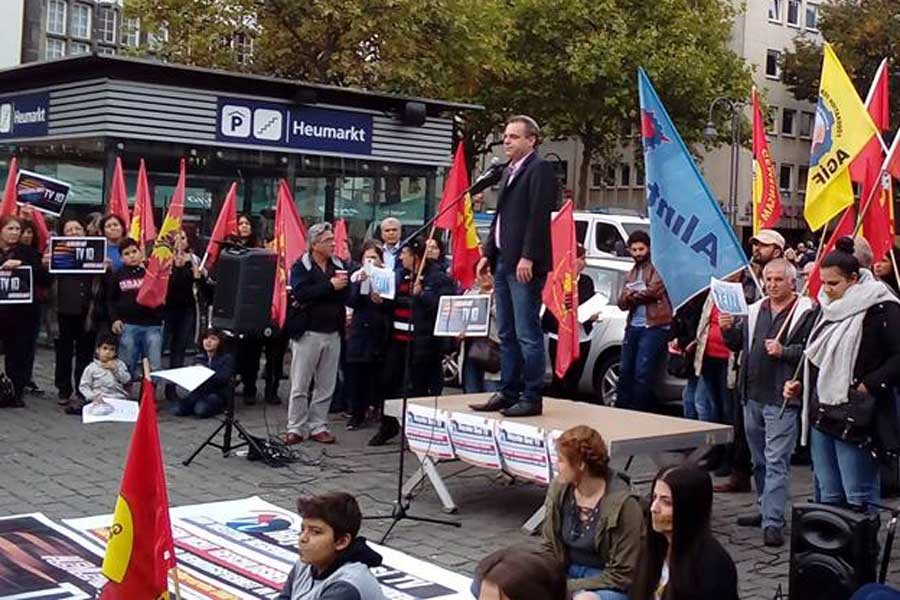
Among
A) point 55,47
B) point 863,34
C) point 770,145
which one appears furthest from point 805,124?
point 55,47

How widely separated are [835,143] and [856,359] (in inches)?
96.5

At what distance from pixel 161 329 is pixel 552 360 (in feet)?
13.1

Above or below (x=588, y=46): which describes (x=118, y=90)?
below

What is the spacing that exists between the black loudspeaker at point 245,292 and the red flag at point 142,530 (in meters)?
4.74

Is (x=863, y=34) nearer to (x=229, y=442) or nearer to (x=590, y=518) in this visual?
(x=229, y=442)

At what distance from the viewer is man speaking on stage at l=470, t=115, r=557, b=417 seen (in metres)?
7.68

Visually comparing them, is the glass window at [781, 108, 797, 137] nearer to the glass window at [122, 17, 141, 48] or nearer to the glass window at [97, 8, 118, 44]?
the glass window at [122, 17, 141, 48]

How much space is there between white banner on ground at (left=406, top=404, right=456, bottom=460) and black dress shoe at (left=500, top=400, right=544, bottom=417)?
0.43 metres

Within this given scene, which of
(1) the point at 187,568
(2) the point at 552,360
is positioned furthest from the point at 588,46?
(1) the point at 187,568

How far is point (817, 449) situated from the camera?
7070 mm

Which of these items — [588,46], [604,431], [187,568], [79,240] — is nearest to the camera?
[187,568]

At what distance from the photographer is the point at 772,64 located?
54344 mm

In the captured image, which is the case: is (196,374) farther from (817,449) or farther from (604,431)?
(817,449)

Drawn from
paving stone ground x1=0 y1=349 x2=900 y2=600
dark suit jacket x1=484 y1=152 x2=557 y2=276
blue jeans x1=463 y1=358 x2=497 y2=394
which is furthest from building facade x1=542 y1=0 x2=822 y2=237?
dark suit jacket x1=484 y1=152 x2=557 y2=276
